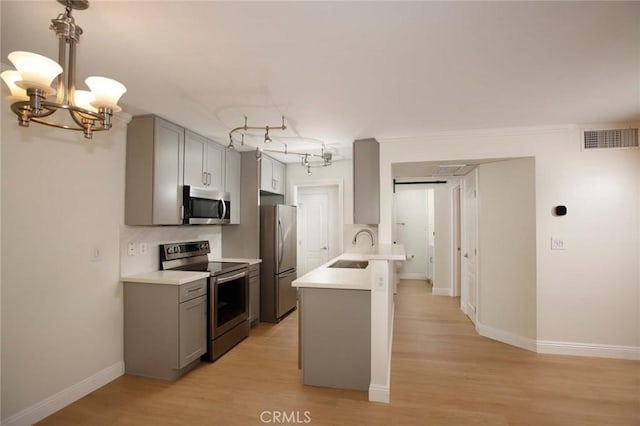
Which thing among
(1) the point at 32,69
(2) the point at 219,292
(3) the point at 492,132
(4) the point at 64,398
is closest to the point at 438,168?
(3) the point at 492,132

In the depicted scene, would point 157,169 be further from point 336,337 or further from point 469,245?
point 469,245

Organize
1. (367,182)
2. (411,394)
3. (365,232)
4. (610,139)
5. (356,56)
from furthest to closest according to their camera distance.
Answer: (365,232)
(367,182)
(610,139)
(411,394)
(356,56)

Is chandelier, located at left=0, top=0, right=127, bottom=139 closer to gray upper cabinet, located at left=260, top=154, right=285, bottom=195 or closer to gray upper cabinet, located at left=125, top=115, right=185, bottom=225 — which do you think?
gray upper cabinet, located at left=125, top=115, right=185, bottom=225

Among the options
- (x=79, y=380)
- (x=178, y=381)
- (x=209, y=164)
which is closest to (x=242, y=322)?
(x=178, y=381)

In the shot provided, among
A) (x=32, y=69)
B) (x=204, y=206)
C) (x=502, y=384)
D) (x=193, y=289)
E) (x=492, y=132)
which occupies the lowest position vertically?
(x=502, y=384)

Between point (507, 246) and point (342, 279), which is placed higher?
point (507, 246)

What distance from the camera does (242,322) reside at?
12.6ft

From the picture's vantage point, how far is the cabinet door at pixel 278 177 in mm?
5070

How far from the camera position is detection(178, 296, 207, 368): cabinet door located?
2.89m

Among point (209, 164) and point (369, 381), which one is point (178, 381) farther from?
point (209, 164)

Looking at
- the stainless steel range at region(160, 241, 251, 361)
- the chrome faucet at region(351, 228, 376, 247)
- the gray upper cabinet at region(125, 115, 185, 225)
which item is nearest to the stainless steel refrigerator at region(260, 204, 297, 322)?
the stainless steel range at region(160, 241, 251, 361)

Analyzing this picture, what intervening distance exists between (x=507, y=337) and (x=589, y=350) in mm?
746

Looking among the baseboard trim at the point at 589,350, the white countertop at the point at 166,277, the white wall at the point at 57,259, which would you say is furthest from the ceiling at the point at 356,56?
the baseboard trim at the point at 589,350

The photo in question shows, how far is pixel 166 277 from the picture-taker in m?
2.99
